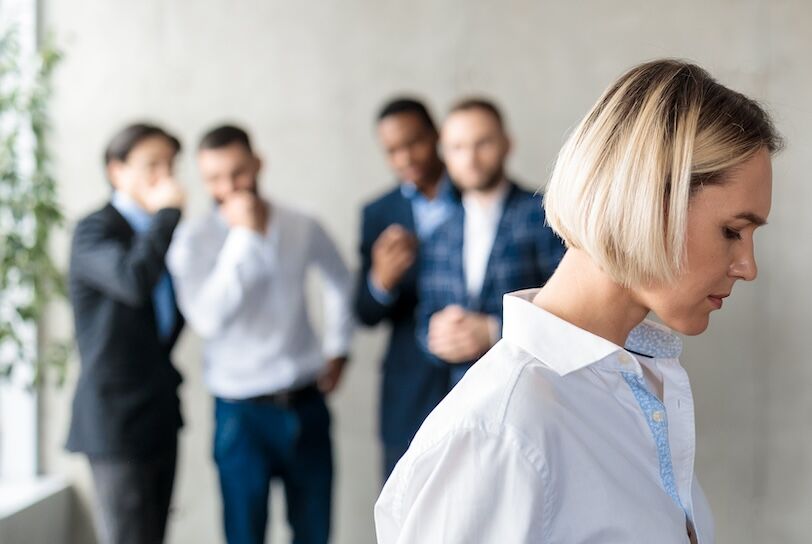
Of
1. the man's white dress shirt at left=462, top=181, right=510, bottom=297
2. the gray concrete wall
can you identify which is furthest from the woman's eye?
the gray concrete wall

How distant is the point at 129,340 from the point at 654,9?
7.38 ft

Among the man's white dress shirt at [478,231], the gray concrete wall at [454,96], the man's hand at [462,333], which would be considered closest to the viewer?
the man's hand at [462,333]

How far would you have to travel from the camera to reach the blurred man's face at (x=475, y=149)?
318cm

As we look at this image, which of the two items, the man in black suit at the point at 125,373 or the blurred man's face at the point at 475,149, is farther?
the blurred man's face at the point at 475,149

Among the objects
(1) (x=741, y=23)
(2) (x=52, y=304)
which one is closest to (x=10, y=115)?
(2) (x=52, y=304)

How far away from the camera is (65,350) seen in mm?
3822

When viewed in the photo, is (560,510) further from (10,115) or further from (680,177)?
(10,115)

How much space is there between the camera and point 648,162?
940mm

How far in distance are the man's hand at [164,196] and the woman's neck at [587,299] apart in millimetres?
2307

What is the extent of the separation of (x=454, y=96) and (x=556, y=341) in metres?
2.96

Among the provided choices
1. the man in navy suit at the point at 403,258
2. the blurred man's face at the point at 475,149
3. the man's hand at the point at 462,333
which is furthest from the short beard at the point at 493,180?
the man's hand at the point at 462,333

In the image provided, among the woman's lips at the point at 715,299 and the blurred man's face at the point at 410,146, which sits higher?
the blurred man's face at the point at 410,146

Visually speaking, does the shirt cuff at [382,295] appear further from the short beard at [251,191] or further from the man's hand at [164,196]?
the man's hand at [164,196]

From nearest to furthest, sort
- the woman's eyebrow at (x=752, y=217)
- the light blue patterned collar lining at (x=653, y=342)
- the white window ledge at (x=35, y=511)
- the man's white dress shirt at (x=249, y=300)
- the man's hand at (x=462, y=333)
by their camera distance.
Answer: the woman's eyebrow at (x=752, y=217)
the light blue patterned collar lining at (x=653, y=342)
the man's hand at (x=462, y=333)
the man's white dress shirt at (x=249, y=300)
the white window ledge at (x=35, y=511)
